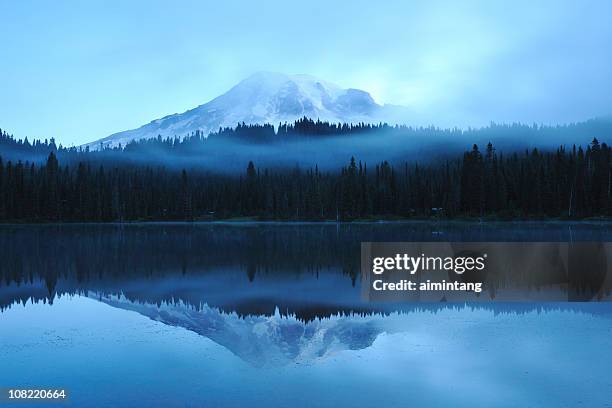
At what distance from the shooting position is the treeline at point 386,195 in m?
143

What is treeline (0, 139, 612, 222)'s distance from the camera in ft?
468

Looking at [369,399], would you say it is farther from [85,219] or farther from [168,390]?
[85,219]

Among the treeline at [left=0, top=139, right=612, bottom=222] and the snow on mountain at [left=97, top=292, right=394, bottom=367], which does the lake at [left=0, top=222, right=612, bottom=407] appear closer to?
the snow on mountain at [left=97, top=292, right=394, bottom=367]

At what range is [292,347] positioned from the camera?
17.0 meters

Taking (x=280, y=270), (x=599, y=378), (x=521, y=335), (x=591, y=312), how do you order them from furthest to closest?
(x=280, y=270) → (x=591, y=312) → (x=521, y=335) → (x=599, y=378)

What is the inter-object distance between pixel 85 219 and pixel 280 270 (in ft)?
513

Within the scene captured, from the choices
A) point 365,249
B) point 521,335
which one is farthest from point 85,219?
point 521,335

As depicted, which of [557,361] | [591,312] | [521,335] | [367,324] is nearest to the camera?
[557,361]

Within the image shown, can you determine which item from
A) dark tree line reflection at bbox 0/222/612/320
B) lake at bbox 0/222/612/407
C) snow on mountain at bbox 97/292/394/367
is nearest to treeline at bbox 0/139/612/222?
dark tree line reflection at bbox 0/222/612/320

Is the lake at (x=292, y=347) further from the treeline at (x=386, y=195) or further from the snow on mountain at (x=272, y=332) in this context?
the treeline at (x=386, y=195)

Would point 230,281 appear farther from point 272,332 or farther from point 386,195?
point 386,195

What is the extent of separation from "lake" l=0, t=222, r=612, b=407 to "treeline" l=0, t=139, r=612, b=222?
125616 mm

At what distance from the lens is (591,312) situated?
21484 millimetres

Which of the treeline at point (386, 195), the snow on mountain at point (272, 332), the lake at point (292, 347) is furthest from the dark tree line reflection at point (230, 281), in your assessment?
the treeline at point (386, 195)
